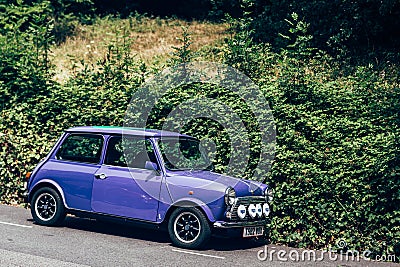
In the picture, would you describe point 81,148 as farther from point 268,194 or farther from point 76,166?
point 268,194

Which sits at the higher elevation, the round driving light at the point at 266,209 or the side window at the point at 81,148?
the side window at the point at 81,148

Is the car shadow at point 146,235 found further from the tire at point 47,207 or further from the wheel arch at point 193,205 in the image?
the wheel arch at point 193,205

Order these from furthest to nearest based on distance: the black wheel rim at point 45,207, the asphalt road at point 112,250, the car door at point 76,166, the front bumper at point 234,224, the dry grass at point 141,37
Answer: the dry grass at point 141,37
the black wheel rim at point 45,207
the car door at point 76,166
the front bumper at point 234,224
the asphalt road at point 112,250

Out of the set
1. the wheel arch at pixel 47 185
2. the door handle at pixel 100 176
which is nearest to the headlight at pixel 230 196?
the door handle at pixel 100 176

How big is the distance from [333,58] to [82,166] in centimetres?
1213

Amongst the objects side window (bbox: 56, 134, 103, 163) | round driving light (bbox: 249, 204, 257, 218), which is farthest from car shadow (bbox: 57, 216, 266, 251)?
side window (bbox: 56, 134, 103, 163)

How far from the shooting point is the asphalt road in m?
9.25

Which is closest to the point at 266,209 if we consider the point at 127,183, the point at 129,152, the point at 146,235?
the point at 146,235

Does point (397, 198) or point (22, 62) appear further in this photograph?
point (22, 62)

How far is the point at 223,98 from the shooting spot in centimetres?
1395

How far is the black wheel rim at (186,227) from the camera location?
1055 centimetres

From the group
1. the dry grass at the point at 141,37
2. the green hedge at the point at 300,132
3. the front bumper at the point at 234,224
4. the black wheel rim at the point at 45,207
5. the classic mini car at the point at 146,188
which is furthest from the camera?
the dry grass at the point at 141,37

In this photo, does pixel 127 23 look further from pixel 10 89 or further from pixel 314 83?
pixel 314 83

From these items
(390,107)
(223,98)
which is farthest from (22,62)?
(390,107)
